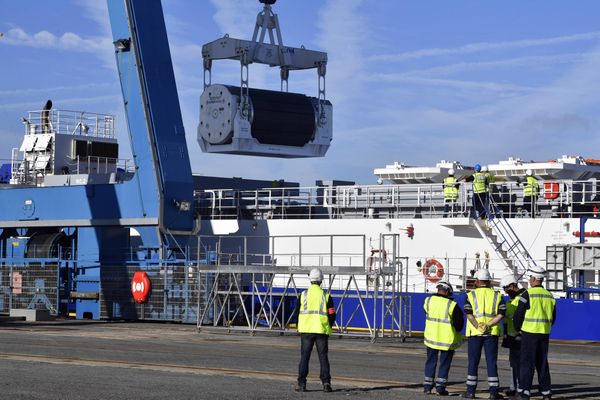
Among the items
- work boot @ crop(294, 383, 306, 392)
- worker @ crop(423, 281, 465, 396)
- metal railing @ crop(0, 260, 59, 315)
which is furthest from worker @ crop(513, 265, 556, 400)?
metal railing @ crop(0, 260, 59, 315)

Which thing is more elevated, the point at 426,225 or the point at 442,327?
the point at 426,225

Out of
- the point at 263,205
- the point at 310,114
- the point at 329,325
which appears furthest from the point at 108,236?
the point at 329,325

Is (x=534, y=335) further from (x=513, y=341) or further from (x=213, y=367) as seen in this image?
(x=213, y=367)

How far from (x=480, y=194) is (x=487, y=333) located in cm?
1942

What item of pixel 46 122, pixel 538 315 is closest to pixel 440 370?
pixel 538 315

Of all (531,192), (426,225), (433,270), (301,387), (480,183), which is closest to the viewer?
(301,387)

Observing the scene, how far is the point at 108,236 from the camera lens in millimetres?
37375

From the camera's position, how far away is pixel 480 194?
111 feet

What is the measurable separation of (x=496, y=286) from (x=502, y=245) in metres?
2.13

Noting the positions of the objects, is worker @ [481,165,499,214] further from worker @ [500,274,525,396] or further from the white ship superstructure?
worker @ [500,274,525,396]

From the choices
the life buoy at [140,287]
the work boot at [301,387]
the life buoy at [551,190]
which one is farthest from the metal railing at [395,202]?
the work boot at [301,387]

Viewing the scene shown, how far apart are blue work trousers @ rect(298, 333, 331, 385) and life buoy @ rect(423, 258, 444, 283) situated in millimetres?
18373

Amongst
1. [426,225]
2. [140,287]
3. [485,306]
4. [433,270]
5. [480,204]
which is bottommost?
[140,287]

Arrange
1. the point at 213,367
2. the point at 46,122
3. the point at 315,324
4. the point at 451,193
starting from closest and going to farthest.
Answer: the point at 315,324 < the point at 213,367 < the point at 451,193 < the point at 46,122
